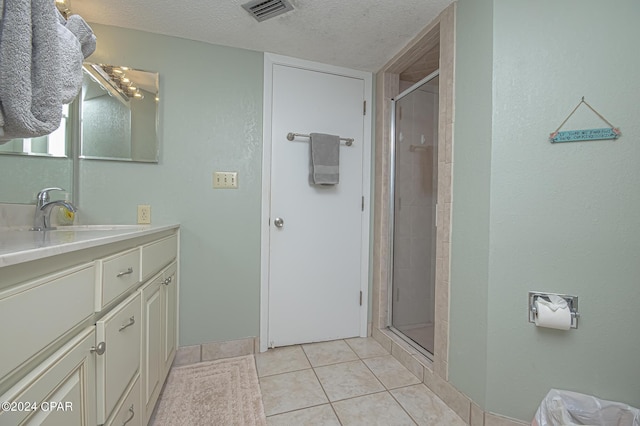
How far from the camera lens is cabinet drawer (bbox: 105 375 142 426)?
839 millimetres

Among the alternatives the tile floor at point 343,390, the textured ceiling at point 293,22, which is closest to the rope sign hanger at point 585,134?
the textured ceiling at point 293,22

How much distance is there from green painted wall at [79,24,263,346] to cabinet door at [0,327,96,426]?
1112 millimetres

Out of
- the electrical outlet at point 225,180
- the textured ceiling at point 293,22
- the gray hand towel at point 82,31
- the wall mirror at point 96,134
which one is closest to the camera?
the gray hand towel at point 82,31

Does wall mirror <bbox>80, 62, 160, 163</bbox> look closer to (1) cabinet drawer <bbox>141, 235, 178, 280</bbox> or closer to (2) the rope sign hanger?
→ (1) cabinet drawer <bbox>141, 235, 178, 280</bbox>

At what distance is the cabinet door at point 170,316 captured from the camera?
142 centimetres

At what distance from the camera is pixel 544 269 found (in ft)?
3.82

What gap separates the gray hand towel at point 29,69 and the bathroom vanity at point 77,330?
28 cm

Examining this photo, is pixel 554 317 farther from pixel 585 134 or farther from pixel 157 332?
pixel 157 332

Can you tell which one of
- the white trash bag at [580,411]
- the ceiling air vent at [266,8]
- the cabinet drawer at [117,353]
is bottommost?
the white trash bag at [580,411]

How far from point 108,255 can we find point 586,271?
1.78 m


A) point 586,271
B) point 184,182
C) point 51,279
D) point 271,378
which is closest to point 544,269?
point 586,271

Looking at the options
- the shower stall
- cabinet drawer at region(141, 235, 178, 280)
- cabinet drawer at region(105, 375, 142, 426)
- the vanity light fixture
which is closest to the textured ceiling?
the vanity light fixture

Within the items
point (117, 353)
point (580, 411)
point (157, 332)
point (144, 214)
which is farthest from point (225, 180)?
point (580, 411)

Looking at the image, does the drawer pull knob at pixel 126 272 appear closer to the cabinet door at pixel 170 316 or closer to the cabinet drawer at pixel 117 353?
the cabinet drawer at pixel 117 353
